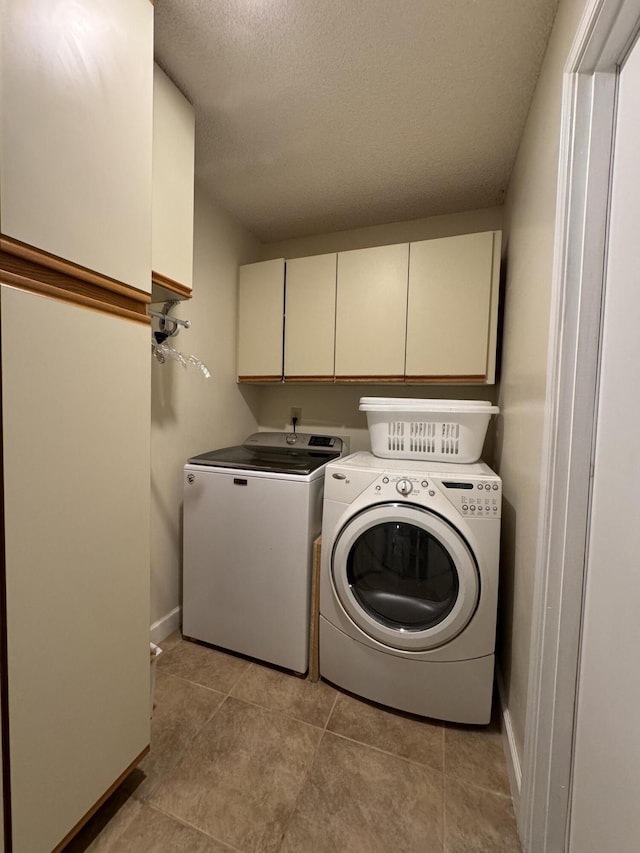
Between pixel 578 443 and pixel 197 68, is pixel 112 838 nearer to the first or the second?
pixel 578 443

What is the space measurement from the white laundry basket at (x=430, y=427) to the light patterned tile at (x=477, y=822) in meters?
1.10

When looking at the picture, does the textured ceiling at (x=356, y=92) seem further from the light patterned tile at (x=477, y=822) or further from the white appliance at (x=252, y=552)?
the light patterned tile at (x=477, y=822)

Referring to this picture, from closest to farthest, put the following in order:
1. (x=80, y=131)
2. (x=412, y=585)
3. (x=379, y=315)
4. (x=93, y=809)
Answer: (x=80, y=131) < (x=93, y=809) < (x=412, y=585) < (x=379, y=315)

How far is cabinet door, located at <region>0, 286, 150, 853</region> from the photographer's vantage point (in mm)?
682

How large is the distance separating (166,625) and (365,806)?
1191mm

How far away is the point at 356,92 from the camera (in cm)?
125

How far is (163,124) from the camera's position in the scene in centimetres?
119

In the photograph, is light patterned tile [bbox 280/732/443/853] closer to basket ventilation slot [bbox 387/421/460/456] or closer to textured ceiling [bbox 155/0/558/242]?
basket ventilation slot [bbox 387/421/460/456]

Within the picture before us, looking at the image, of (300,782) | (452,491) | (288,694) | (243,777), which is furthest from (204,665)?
(452,491)

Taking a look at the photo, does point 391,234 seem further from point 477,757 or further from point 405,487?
point 477,757

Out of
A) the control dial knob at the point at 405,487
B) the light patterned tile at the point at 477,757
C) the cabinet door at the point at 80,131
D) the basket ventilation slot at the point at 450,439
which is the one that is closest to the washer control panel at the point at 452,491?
the control dial knob at the point at 405,487

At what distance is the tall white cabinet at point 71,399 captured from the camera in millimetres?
661

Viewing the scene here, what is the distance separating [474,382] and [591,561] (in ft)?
3.60

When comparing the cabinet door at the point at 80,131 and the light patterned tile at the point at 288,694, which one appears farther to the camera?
the light patterned tile at the point at 288,694
